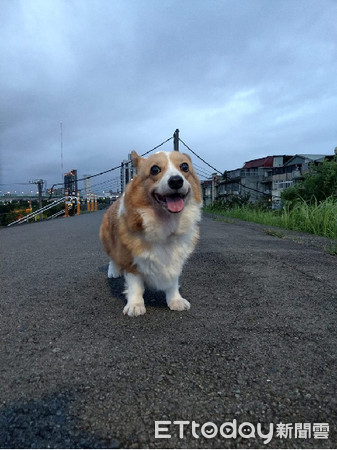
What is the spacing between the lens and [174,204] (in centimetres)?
218

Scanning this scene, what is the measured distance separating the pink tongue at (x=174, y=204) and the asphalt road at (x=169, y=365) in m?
0.71

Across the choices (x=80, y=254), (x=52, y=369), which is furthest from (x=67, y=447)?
(x=80, y=254)

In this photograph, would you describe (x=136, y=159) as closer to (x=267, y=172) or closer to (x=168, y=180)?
(x=168, y=180)

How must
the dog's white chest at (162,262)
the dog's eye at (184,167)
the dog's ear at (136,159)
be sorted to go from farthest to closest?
1. the dog's ear at (136,159)
2. the dog's eye at (184,167)
3. the dog's white chest at (162,262)

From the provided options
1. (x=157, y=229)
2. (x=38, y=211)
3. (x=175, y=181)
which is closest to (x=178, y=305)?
(x=157, y=229)

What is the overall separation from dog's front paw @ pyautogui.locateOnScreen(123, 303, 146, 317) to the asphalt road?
0.04 m

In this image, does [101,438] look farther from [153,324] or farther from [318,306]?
[318,306]

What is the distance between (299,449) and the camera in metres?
1.02

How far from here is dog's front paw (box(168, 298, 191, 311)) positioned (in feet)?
7.39

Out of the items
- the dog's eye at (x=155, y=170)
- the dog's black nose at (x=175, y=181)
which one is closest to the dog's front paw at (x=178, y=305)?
the dog's black nose at (x=175, y=181)

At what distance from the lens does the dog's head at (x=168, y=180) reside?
2143 millimetres

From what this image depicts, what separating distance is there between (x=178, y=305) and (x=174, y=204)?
0.71 meters

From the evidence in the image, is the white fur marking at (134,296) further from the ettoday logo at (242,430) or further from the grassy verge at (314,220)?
the grassy verge at (314,220)

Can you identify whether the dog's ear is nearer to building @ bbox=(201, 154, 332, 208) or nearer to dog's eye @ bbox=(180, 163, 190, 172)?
dog's eye @ bbox=(180, 163, 190, 172)
